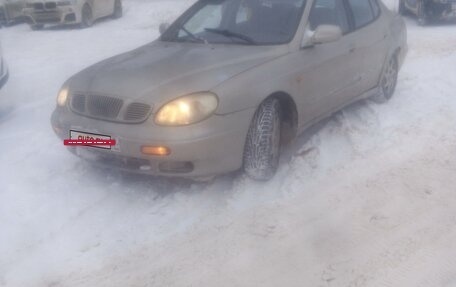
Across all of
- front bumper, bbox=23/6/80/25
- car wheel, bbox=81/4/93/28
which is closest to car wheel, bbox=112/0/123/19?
car wheel, bbox=81/4/93/28

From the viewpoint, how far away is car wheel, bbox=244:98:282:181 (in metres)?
4.27

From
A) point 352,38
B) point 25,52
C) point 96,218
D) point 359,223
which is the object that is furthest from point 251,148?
point 25,52

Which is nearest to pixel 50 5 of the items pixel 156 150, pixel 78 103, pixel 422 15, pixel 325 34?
pixel 422 15

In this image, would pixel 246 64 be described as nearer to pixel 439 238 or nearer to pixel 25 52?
pixel 439 238

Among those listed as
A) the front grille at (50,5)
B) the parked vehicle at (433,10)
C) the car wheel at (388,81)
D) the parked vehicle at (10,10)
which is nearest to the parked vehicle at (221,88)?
the car wheel at (388,81)

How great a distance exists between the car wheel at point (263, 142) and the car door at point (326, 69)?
352 mm

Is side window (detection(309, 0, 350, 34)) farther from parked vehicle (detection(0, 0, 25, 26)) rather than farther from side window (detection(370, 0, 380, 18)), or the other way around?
parked vehicle (detection(0, 0, 25, 26))

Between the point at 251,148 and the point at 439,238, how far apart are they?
1517 millimetres

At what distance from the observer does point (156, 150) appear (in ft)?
12.7

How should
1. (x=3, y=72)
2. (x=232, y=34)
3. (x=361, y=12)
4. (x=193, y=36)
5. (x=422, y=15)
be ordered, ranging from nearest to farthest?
(x=232, y=34)
(x=193, y=36)
(x=361, y=12)
(x=3, y=72)
(x=422, y=15)

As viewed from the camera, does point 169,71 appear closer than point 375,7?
Yes

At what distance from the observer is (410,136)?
534 centimetres

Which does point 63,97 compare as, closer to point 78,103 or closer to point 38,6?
point 78,103

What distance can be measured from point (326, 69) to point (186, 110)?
1.61m
